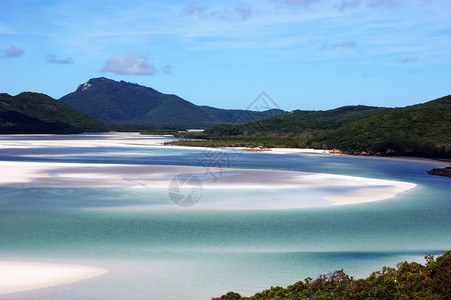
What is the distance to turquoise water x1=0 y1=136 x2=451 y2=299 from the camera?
33.9 ft

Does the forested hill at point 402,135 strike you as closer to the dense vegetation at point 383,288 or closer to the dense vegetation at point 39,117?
the dense vegetation at point 383,288

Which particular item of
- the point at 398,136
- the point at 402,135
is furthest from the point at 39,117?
the point at 402,135

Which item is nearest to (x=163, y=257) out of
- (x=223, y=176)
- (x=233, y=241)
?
(x=233, y=241)

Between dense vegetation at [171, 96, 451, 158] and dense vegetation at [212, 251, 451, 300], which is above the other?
dense vegetation at [171, 96, 451, 158]

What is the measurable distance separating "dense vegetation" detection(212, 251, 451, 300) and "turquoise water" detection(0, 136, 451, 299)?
1.46 m

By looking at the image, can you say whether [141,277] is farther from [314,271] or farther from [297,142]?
[297,142]

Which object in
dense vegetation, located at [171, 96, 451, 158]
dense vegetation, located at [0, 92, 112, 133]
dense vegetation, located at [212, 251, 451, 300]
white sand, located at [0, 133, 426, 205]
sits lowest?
dense vegetation, located at [212, 251, 451, 300]

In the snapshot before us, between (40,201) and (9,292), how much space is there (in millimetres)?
10418

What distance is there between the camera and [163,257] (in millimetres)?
11961

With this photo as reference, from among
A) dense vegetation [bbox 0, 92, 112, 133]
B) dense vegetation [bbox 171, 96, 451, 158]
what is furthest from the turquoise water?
dense vegetation [bbox 0, 92, 112, 133]

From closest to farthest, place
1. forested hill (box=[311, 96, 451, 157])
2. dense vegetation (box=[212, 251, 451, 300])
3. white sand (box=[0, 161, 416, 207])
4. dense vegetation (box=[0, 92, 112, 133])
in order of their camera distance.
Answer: dense vegetation (box=[212, 251, 451, 300]), white sand (box=[0, 161, 416, 207]), forested hill (box=[311, 96, 451, 157]), dense vegetation (box=[0, 92, 112, 133])

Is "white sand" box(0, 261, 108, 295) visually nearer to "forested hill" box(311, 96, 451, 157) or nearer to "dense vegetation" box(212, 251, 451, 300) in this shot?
"dense vegetation" box(212, 251, 451, 300)

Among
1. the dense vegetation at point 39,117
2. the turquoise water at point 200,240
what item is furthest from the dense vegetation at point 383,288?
the dense vegetation at point 39,117

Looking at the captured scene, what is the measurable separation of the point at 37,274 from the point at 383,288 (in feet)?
24.4
